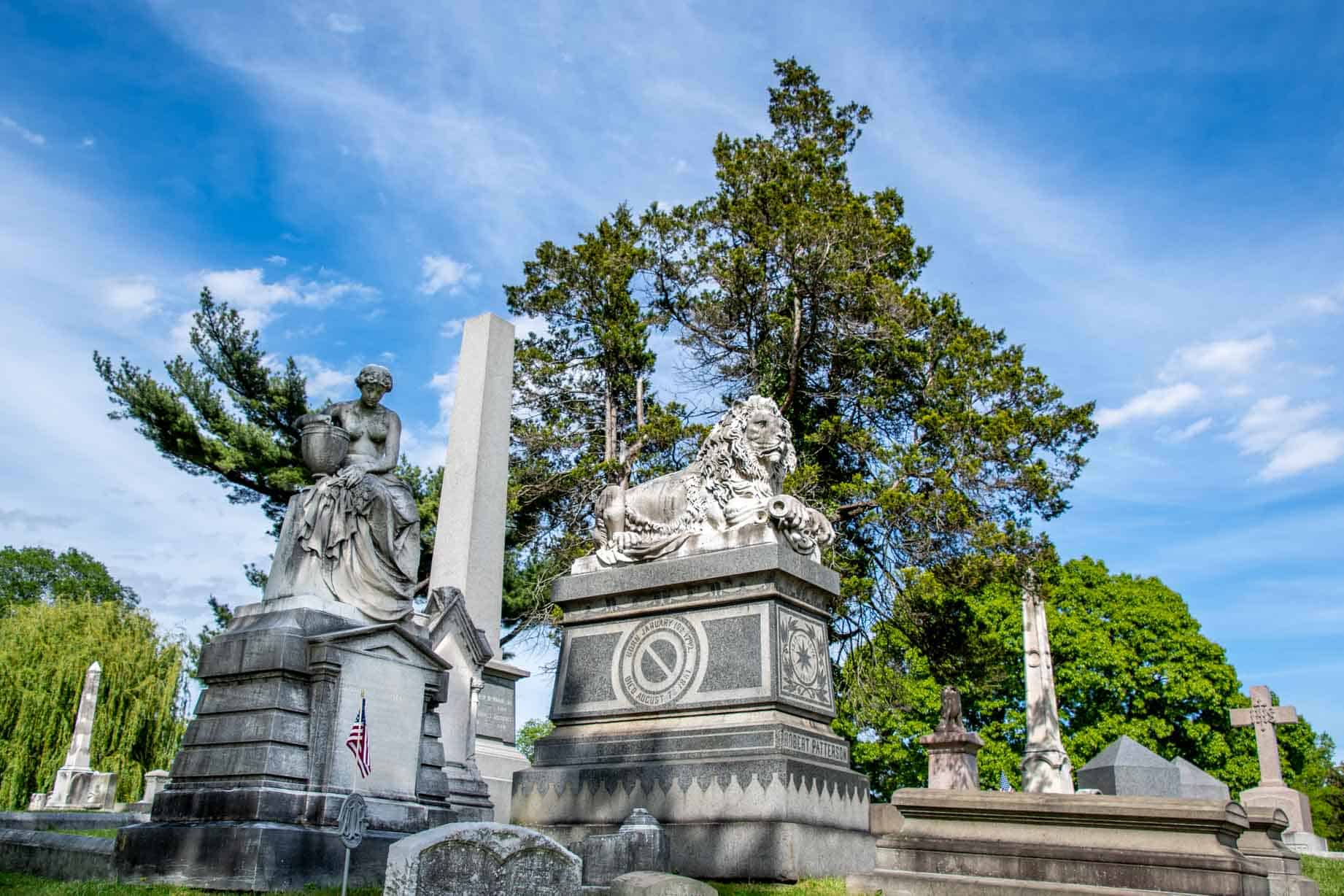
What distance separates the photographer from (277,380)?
23.6 m

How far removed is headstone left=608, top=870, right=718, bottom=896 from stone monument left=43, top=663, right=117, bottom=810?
19.5m

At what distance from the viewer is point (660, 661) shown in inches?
376

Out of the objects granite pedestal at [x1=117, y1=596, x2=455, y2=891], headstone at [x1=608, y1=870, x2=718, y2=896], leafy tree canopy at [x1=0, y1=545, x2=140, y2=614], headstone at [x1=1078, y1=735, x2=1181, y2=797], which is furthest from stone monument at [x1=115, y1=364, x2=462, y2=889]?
leafy tree canopy at [x1=0, y1=545, x2=140, y2=614]

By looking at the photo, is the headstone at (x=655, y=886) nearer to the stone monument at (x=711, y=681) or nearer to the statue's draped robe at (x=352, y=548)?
the stone monument at (x=711, y=681)

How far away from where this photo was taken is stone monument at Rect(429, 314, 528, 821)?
1521 cm

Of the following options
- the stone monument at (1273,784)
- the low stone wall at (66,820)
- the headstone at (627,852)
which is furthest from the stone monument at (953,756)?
the low stone wall at (66,820)

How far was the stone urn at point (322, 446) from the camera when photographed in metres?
8.21

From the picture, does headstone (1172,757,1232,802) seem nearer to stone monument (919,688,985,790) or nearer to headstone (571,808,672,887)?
stone monument (919,688,985,790)

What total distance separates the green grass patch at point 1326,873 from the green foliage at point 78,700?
24.0m

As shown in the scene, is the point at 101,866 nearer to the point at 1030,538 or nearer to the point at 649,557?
the point at 649,557

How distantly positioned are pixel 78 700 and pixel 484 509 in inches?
639

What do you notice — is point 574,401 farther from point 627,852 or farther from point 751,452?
point 627,852

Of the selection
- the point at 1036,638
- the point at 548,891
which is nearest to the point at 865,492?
the point at 1036,638

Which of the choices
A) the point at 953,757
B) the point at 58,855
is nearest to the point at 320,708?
the point at 58,855
